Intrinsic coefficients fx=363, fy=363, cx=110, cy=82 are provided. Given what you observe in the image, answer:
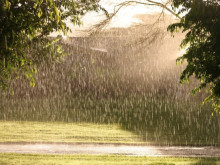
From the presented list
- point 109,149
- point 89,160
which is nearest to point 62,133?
point 109,149

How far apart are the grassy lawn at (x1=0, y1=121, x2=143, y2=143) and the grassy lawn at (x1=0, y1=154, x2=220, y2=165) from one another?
3.13 metres

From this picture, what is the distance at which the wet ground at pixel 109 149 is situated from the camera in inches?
441

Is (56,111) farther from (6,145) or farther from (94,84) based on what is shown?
(6,145)

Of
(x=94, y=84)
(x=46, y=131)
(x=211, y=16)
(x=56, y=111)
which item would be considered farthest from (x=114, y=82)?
(x=211, y=16)

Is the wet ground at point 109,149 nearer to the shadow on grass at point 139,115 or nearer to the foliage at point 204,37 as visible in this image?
the shadow on grass at point 139,115

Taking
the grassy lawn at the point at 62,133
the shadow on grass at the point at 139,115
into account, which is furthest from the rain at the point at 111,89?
the grassy lawn at the point at 62,133

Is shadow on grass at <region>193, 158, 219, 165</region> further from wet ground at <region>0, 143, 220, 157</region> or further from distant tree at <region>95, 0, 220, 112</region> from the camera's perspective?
→ distant tree at <region>95, 0, 220, 112</region>

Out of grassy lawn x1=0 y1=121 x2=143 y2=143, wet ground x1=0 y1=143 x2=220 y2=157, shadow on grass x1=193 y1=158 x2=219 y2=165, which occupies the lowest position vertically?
grassy lawn x1=0 y1=121 x2=143 y2=143

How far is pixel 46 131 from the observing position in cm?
1634

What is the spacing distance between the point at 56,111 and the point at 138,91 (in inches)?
452

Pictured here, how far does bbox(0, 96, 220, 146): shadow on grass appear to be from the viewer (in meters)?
16.1

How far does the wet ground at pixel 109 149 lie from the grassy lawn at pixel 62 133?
47.7 inches

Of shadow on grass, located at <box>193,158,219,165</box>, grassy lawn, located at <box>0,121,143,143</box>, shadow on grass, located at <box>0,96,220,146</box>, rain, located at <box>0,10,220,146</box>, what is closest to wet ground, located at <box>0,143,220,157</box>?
shadow on grass, located at <box>193,158,219,165</box>

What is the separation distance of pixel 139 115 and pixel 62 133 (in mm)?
9544
